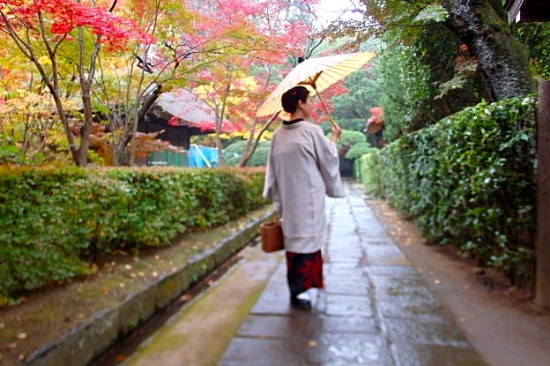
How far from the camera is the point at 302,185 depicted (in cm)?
315

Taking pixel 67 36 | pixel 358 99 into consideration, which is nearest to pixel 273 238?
pixel 67 36

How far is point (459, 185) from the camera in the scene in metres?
3.92

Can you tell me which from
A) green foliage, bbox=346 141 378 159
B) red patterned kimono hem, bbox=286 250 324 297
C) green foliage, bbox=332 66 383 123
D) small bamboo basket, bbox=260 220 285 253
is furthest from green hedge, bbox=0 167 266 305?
green foliage, bbox=332 66 383 123

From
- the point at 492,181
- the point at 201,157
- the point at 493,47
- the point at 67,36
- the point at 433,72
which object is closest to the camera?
the point at 492,181

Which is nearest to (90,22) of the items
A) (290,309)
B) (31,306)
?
(31,306)

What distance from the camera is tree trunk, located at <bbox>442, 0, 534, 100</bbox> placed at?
14.6 ft

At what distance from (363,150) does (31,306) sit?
75.0 ft

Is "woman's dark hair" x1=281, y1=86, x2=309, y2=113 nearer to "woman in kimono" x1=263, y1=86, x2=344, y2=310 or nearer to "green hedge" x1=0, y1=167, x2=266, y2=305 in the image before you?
"woman in kimono" x1=263, y1=86, x2=344, y2=310

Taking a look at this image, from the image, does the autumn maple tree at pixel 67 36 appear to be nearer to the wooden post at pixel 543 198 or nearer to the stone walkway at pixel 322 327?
the stone walkway at pixel 322 327

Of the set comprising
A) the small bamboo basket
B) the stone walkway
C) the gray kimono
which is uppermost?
the gray kimono

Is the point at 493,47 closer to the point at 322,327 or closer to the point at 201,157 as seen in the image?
the point at 322,327

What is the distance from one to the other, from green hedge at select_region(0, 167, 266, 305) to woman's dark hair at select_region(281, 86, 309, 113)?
1.78 meters

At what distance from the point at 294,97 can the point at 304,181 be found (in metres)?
0.71

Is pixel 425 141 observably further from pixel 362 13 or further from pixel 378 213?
pixel 378 213
